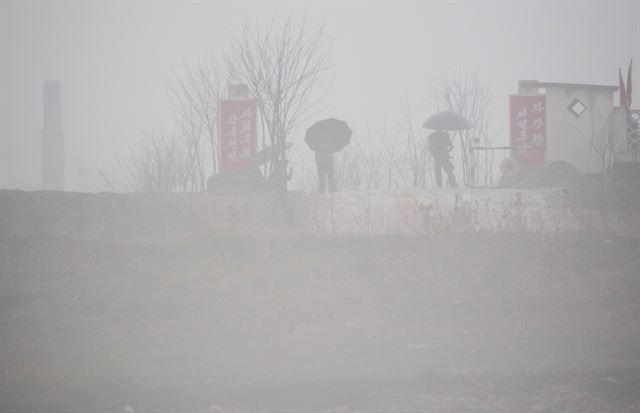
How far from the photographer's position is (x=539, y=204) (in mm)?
15016

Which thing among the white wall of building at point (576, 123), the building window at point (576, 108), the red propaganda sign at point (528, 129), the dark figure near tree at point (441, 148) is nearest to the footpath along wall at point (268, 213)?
the dark figure near tree at point (441, 148)

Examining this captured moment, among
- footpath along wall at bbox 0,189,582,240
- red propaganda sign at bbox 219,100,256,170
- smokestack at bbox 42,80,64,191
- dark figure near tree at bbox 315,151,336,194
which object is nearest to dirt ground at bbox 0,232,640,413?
footpath along wall at bbox 0,189,582,240

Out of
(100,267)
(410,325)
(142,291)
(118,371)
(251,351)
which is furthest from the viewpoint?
(100,267)

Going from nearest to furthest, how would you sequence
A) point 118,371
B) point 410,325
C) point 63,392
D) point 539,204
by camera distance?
point 63,392
point 118,371
point 410,325
point 539,204

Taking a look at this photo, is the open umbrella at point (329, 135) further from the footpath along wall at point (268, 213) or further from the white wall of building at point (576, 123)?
the white wall of building at point (576, 123)

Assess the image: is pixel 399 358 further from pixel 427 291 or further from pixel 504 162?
pixel 504 162

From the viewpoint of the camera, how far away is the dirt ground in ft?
21.9

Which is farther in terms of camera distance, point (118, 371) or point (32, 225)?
point (32, 225)

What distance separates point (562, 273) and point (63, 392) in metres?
7.12

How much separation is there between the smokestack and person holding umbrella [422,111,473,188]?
34.4 meters

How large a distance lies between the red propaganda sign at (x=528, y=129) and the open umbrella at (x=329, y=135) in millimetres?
6726

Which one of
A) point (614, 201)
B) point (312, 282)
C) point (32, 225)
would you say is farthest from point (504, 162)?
point (32, 225)

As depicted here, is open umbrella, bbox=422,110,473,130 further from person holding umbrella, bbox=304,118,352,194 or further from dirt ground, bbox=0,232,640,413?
dirt ground, bbox=0,232,640,413

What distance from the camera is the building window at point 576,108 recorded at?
71.9 ft
